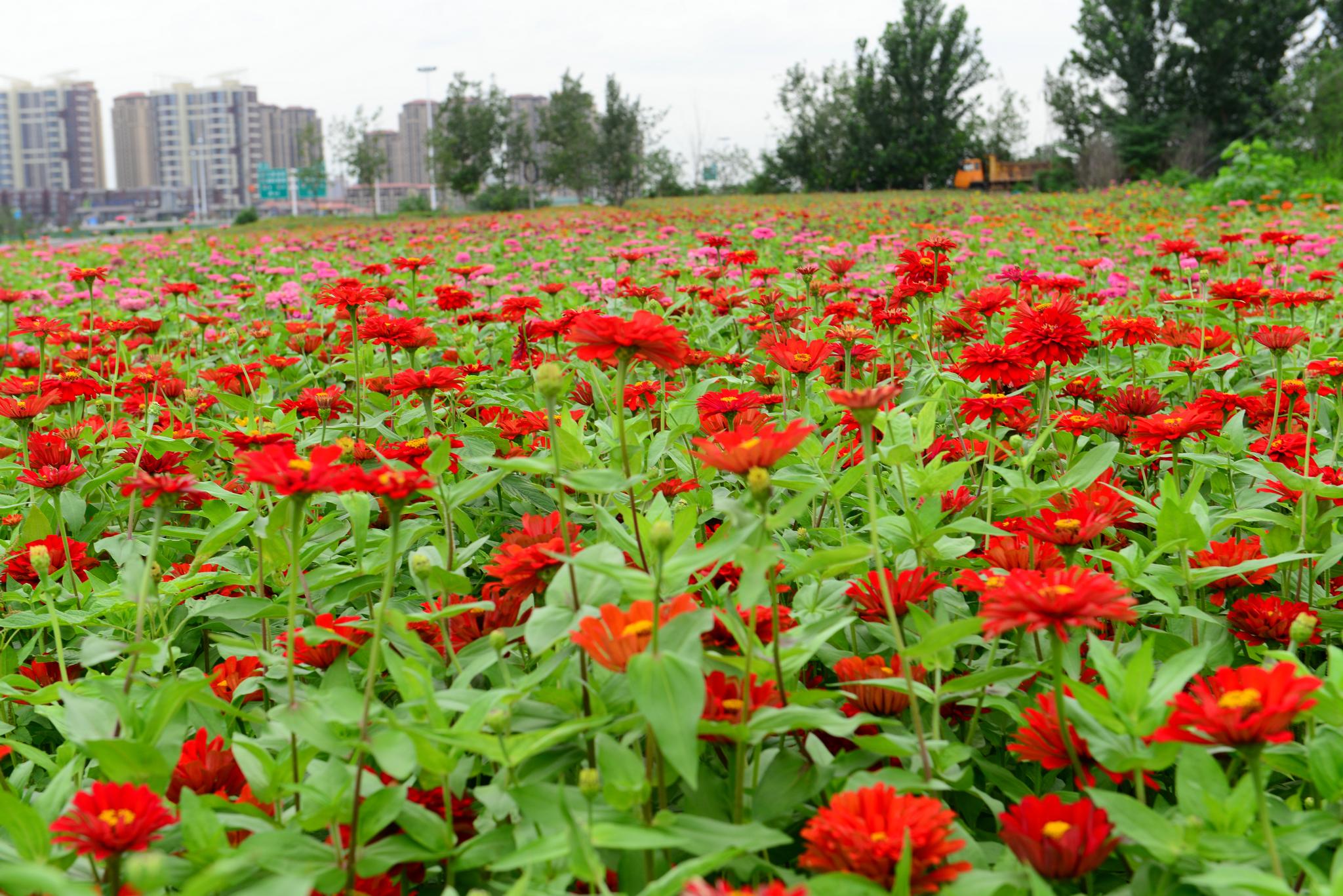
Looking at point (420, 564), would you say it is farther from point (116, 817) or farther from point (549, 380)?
point (116, 817)

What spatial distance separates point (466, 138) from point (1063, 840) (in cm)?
2587

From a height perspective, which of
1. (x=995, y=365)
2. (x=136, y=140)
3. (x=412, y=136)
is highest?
(x=136, y=140)

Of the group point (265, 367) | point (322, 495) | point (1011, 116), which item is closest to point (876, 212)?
point (265, 367)

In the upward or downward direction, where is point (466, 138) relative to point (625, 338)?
upward

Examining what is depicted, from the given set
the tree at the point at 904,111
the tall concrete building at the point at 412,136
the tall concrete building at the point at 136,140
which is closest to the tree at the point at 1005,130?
the tree at the point at 904,111

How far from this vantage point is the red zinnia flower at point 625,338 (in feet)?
3.09

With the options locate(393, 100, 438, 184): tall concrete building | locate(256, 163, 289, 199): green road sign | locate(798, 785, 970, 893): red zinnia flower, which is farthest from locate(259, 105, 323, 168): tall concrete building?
locate(798, 785, 970, 893): red zinnia flower

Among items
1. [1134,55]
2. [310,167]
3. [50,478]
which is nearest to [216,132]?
[310,167]

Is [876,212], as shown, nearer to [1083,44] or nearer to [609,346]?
[609,346]

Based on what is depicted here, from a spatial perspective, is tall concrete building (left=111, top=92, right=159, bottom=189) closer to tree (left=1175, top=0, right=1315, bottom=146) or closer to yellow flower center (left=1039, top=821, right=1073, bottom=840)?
A: tree (left=1175, top=0, right=1315, bottom=146)

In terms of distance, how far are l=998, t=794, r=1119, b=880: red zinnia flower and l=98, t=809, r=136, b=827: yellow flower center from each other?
67cm

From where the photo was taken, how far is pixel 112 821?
721mm

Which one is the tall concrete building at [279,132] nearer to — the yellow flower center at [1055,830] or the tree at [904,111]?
the tree at [904,111]

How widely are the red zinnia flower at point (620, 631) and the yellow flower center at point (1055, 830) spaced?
1.06ft
